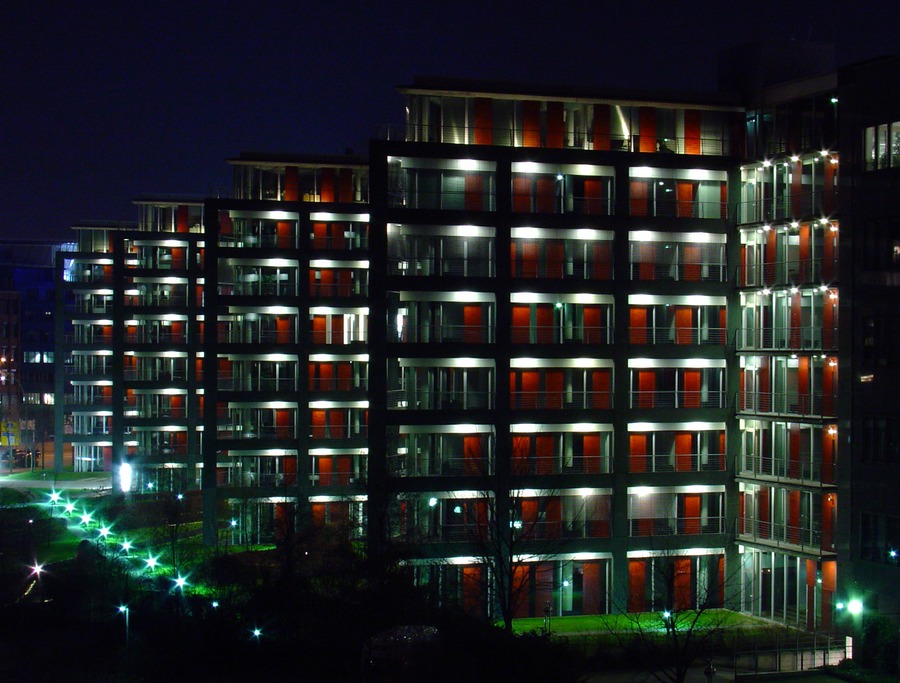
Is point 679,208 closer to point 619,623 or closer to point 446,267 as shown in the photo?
point 446,267

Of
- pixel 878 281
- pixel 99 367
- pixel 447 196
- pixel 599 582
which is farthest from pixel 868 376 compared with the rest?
pixel 99 367

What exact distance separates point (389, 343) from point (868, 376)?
18918mm

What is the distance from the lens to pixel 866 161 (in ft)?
127

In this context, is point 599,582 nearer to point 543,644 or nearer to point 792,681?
point 792,681

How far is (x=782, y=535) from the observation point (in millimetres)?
43156

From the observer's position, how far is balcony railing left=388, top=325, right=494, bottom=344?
4450 cm

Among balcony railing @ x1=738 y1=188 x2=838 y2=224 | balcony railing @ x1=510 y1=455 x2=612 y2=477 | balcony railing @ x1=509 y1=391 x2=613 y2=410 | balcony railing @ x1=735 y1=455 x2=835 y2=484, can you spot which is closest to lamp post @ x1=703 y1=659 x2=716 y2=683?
balcony railing @ x1=735 y1=455 x2=835 y2=484

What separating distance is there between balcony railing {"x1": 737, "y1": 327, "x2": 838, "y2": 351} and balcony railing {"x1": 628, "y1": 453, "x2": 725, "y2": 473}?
5141mm

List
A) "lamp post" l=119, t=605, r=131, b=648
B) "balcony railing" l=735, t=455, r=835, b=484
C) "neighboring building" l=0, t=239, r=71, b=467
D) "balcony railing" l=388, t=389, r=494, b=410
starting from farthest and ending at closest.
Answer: "neighboring building" l=0, t=239, r=71, b=467 < "balcony railing" l=388, t=389, r=494, b=410 < "balcony railing" l=735, t=455, r=835, b=484 < "lamp post" l=119, t=605, r=131, b=648

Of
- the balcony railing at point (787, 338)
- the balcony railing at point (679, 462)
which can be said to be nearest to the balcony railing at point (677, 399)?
the balcony railing at point (679, 462)

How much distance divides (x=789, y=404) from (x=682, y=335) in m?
5.92

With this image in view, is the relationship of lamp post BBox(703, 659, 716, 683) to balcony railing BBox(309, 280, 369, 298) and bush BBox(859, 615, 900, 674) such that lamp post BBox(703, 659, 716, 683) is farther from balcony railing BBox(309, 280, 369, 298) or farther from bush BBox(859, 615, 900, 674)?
balcony railing BBox(309, 280, 369, 298)

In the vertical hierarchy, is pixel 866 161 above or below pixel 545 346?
above

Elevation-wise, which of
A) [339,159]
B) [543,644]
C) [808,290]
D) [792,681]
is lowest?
[792,681]
